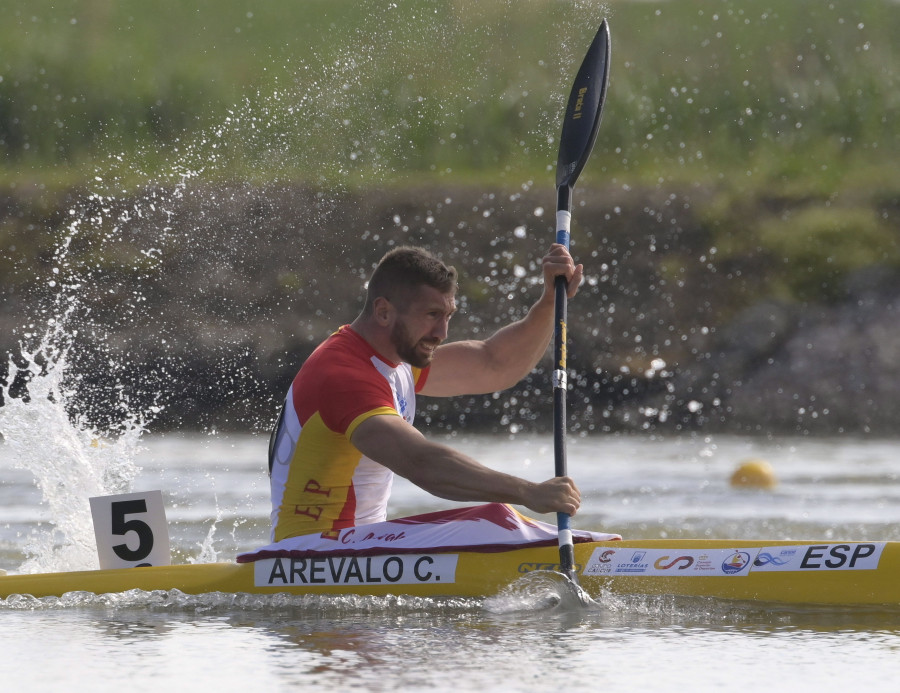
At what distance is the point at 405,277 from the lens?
5117 mm

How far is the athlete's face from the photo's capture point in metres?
5.09


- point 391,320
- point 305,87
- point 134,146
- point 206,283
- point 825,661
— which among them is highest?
point 305,87

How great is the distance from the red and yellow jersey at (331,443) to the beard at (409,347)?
69 mm

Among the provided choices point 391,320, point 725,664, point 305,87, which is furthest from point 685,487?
point 305,87

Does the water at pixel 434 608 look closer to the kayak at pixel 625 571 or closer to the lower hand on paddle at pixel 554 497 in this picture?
the kayak at pixel 625 571

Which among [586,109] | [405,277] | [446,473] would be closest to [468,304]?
[586,109]

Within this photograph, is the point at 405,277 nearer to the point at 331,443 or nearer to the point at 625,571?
the point at 331,443

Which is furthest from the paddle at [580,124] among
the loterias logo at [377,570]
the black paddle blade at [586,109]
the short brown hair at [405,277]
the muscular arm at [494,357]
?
the loterias logo at [377,570]

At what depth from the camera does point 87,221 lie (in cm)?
2370

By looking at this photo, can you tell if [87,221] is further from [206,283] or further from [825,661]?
[825,661]

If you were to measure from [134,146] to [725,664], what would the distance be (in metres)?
25.7

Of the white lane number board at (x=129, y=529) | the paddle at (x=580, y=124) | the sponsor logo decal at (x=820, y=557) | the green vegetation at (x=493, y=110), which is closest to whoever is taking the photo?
the sponsor logo decal at (x=820, y=557)

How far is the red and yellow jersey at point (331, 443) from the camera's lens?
4.92 meters

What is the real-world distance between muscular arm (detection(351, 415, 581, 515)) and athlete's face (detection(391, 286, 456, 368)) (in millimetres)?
401
